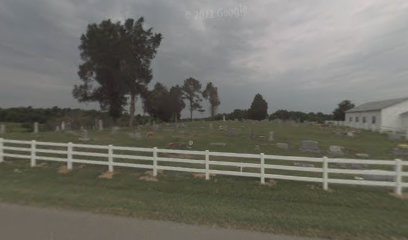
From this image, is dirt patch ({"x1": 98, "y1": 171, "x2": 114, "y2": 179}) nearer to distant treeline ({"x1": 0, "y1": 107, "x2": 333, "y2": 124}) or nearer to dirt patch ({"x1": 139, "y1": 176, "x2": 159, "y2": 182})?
dirt patch ({"x1": 139, "y1": 176, "x2": 159, "y2": 182})

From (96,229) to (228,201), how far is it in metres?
3.85

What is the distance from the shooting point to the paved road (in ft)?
22.1

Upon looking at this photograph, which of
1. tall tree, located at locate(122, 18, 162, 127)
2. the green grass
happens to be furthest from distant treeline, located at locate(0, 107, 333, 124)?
the green grass

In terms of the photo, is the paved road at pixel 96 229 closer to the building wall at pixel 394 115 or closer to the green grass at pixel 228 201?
the green grass at pixel 228 201

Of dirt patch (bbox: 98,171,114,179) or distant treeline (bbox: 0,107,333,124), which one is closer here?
dirt patch (bbox: 98,171,114,179)

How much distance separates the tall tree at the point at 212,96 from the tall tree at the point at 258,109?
535 inches

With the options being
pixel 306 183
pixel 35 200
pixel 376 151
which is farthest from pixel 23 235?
pixel 376 151

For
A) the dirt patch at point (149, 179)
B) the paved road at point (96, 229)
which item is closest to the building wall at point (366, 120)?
the dirt patch at point (149, 179)

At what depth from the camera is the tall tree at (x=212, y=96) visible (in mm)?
96562

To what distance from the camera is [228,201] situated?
32.7 ft

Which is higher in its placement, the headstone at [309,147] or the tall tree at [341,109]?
the tall tree at [341,109]

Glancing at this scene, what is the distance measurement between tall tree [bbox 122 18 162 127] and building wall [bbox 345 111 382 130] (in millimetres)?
30832

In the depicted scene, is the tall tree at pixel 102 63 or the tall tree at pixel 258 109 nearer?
the tall tree at pixel 102 63

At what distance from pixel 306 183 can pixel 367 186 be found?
6.16ft
